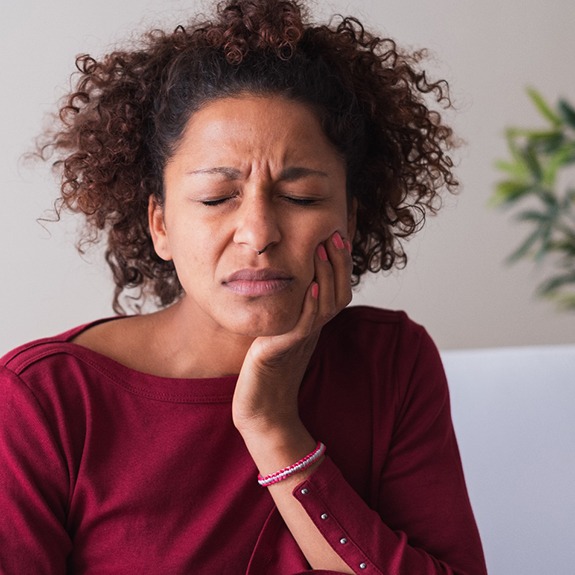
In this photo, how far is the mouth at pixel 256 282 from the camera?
53.1 inches

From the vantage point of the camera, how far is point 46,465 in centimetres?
140

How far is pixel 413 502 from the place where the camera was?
1.57 meters

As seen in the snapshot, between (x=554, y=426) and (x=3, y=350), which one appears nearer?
(x=554, y=426)

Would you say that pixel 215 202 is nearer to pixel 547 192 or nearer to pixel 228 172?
pixel 228 172

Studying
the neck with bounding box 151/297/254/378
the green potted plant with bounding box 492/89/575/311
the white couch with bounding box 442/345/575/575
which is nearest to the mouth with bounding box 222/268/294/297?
the neck with bounding box 151/297/254/378

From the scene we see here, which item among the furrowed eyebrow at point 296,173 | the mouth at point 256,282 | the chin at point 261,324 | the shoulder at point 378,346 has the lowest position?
the shoulder at point 378,346

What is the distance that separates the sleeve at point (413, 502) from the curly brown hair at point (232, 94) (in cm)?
31

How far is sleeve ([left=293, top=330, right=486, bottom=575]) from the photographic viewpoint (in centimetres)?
144

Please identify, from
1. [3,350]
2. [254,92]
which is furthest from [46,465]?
[3,350]

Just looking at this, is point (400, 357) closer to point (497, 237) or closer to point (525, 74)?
point (497, 237)

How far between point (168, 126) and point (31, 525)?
2.09ft

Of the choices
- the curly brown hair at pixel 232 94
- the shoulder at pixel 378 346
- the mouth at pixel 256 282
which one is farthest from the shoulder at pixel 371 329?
the mouth at pixel 256 282

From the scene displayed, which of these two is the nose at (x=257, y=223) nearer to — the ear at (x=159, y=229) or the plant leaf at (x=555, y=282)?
the ear at (x=159, y=229)

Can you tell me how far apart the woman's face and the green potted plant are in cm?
142
